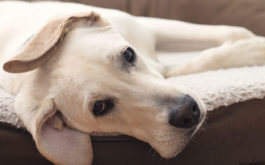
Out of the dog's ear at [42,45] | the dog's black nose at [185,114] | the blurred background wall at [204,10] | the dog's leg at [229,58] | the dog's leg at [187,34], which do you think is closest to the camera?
the dog's black nose at [185,114]

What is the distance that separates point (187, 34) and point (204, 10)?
0.55m

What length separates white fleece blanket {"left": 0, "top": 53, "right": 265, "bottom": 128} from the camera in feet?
4.33

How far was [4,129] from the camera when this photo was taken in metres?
1.29

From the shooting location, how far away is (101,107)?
125cm

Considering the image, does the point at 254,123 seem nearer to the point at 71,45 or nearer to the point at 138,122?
the point at 138,122

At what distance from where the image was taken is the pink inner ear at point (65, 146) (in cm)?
124

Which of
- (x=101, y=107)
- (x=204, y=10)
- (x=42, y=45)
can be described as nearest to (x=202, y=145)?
(x=101, y=107)

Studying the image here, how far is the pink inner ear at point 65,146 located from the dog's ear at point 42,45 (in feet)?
0.74

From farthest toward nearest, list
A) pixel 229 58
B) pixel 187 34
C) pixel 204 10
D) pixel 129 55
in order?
1. pixel 204 10
2. pixel 187 34
3. pixel 229 58
4. pixel 129 55

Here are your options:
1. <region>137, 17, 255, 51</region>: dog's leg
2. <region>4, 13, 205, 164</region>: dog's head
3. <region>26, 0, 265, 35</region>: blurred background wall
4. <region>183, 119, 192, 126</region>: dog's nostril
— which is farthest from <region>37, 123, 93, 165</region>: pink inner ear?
<region>26, 0, 265, 35</region>: blurred background wall

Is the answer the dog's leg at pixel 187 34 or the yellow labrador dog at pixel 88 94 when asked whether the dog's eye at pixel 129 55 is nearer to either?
the yellow labrador dog at pixel 88 94

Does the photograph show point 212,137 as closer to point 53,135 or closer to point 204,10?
point 53,135

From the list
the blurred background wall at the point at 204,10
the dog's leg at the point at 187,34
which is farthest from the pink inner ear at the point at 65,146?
the blurred background wall at the point at 204,10

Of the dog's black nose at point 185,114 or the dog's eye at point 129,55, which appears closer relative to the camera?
the dog's black nose at point 185,114
